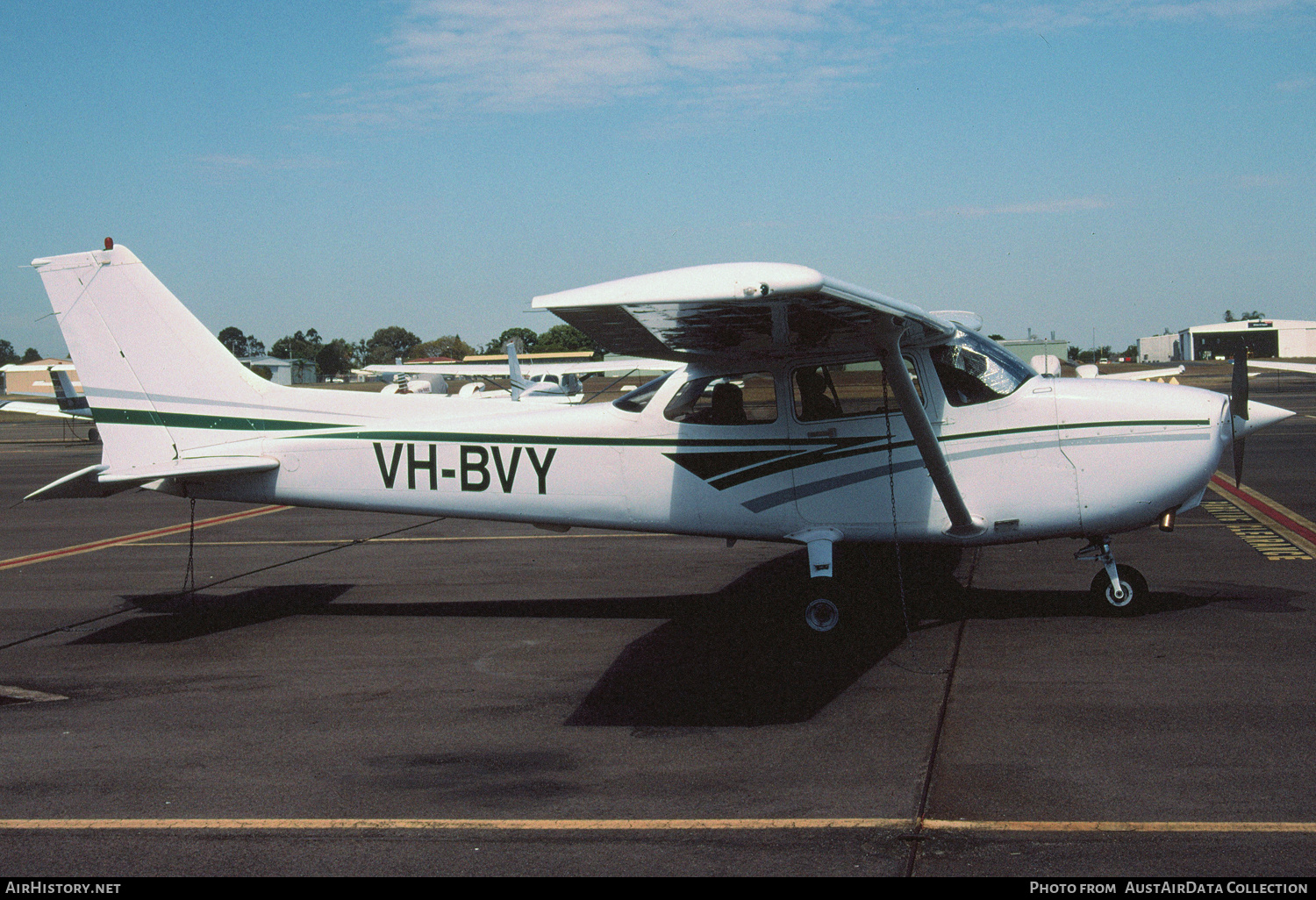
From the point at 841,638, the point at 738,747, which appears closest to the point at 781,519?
the point at 841,638

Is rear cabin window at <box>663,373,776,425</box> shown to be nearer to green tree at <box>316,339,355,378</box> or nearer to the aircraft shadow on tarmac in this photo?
the aircraft shadow on tarmac

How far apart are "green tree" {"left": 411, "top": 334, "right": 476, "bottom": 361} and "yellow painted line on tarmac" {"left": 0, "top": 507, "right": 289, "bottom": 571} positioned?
454 feet

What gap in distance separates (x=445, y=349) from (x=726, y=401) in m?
164

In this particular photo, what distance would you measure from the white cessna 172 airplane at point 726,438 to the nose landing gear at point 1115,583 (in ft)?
0.06

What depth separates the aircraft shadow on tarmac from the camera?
6.14 meters

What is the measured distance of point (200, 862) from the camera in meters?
4.06

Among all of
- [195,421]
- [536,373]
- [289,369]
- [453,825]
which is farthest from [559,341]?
[453,825]

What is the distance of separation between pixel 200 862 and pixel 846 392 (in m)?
5.22

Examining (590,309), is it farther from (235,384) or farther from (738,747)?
(235,384)

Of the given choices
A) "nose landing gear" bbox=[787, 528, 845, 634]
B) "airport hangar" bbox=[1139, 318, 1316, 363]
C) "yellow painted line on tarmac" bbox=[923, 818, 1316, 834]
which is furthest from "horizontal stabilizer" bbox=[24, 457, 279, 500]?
"airport hangar" bbox=[1139, 318, 1316, 363]

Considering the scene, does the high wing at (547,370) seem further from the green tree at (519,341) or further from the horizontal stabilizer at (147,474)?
the green tree at (519,341)

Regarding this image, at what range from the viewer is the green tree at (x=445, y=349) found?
159 meters

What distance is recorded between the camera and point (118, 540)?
46.0 ft

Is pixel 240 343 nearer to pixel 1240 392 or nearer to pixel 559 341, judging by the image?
pixel 559 341
